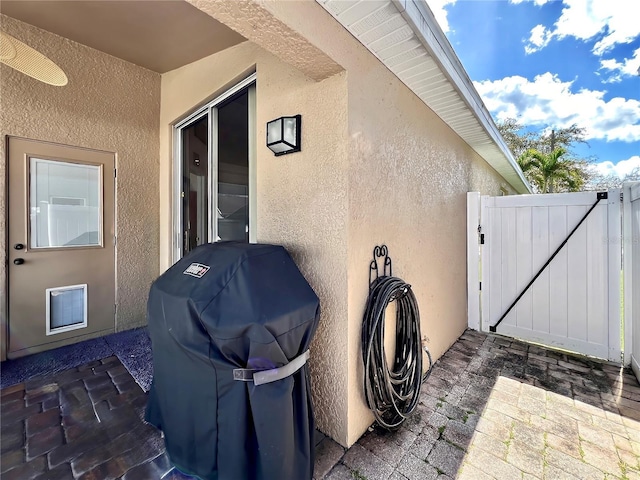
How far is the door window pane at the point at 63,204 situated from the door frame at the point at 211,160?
2.82 feet

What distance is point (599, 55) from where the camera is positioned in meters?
11.6

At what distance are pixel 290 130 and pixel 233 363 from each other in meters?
1.51

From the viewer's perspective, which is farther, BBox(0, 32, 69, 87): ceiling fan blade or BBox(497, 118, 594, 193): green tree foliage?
BBox(497, 118, 594, 193): green tree foliage

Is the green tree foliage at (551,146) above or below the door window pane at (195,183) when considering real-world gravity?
above

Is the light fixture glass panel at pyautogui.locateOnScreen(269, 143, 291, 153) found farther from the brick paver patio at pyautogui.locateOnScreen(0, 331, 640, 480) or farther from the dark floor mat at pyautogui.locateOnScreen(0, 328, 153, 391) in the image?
the dark floor mat at pyautogui.locateOnScreen(0, 328, 153, 391)

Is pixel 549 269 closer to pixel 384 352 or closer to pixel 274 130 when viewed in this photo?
pixel 384 352

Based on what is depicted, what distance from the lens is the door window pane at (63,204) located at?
3.03 metres

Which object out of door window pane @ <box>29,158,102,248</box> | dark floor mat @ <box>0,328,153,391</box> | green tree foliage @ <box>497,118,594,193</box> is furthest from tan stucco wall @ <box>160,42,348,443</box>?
green tree foliage @ <box>497,118,594,193</box>

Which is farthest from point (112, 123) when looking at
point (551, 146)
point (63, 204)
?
point (551, 146)

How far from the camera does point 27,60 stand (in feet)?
6.10

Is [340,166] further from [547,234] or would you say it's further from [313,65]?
[547,234]

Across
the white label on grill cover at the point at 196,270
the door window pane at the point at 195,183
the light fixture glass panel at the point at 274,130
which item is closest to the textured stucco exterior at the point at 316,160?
the light fixture glass panel at the point at 274,130

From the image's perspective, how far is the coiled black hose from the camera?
6.00ft

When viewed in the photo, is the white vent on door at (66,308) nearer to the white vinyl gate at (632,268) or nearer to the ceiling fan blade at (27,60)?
the ceiling fan blade at (27,60)
